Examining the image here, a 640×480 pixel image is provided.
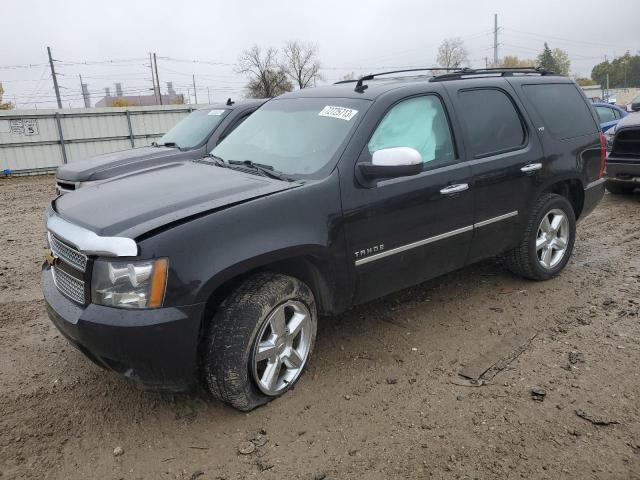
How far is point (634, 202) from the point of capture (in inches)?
325

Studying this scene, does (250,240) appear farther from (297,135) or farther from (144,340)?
(297,135)

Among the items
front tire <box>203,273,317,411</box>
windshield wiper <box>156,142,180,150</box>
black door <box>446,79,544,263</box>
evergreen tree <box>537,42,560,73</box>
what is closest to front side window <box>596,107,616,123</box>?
black door <box>446,79,544,263</box>

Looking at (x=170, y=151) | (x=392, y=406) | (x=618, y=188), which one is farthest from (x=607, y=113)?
(x=392, y=406)

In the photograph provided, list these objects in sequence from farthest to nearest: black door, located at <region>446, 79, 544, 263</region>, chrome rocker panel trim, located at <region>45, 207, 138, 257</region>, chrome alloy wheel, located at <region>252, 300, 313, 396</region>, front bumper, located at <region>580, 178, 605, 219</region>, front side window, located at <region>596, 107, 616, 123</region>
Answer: front side window, located at <region>596, 107, 616, 123</region>
front bumper, located at <region>580, 178, 605, 219</region>
black door, located at <region>446, 79, 544, 263</region>
chrome alloy wheel, located at <region>252, 300, 313, 396</region>
chrome rocker panel trim, located at <region>45, 207, 138, 257</region>

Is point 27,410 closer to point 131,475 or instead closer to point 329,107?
point 131,475

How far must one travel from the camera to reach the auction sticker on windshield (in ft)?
11.5

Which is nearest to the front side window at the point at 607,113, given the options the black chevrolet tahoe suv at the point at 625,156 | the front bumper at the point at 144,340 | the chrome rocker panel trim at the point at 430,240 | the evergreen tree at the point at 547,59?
the black chevrolet tahoe suv at the point at 625,156

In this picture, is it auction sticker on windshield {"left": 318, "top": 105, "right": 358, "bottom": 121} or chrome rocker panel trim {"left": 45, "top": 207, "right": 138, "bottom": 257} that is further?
auction sticker on windshield {"left": 318, "top": 105, "right": 358, "bottom": 121}

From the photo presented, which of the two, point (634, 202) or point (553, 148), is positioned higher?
point (553, 148)

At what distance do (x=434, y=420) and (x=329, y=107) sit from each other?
224cm

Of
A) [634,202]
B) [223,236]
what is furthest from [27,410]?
[634,202]

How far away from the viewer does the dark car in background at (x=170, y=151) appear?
640 centimetres

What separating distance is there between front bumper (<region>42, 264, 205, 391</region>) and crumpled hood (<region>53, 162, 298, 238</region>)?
1.41 ft

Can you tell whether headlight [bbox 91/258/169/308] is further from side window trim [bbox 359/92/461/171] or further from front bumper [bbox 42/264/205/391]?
side window trim [bbox 359/92/461/171]
